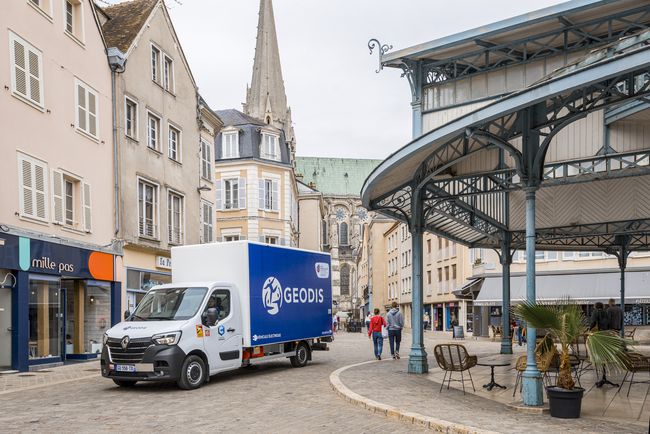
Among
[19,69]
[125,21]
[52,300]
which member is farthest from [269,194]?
[19,69]

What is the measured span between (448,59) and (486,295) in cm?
2483

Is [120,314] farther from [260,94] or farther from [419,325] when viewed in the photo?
[260,94]

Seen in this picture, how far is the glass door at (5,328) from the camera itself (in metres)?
17.9

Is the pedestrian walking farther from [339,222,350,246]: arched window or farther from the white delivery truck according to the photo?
[339,222,350,246]: arched window

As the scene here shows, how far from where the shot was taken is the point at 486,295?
135ft

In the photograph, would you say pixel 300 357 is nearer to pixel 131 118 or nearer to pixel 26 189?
pixel 26 189

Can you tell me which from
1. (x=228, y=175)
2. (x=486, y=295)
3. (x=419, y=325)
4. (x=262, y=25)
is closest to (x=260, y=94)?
(x=262, y=25)

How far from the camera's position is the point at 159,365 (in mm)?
13727

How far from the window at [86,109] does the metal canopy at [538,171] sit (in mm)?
9927

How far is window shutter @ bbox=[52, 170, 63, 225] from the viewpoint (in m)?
20.3

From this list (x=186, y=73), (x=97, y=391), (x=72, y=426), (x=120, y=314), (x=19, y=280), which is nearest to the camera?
(x=72, y=426)

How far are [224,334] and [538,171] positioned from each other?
7.34m

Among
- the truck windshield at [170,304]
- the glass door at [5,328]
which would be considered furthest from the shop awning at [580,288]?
the glass door at [5,328]

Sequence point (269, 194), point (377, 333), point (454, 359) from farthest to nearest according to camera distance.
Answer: point (269, 194) < point (377, 333) < point (454, 359)
